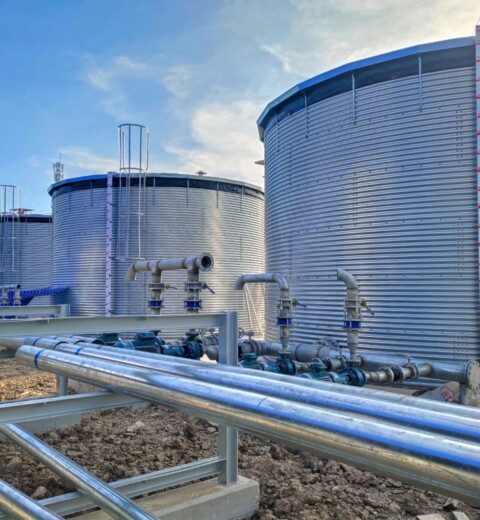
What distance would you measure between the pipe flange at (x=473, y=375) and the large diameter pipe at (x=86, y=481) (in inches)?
193

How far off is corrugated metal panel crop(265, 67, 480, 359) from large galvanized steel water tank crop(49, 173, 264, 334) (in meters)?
5.56

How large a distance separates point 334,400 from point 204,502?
2442mm

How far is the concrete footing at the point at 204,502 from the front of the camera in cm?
334

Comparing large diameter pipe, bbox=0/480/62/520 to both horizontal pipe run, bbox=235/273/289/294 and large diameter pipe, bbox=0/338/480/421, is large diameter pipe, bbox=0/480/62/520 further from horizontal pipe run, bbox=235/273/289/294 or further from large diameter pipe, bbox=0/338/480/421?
horizontal pipe run, bbox=235/273/289/294

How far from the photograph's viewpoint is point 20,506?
85.4 inches

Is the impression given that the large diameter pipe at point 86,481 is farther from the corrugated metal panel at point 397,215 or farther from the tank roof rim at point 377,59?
the tank roof rim at point 377,59

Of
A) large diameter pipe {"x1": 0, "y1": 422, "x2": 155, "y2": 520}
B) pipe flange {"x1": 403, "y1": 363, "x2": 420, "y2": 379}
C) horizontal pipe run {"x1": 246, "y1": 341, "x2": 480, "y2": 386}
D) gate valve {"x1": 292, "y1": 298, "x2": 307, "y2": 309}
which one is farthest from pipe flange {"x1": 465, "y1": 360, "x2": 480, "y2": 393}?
large diameter pipe {"x1": 0, "y1": 422, "x2": 155, "y2": 520}

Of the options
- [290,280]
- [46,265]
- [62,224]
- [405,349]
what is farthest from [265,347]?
[46,265]

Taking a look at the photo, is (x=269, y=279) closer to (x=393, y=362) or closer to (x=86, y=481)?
(x=393, y=362)

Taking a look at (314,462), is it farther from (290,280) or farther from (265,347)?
(290,280)

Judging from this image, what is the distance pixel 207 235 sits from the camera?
527 inches

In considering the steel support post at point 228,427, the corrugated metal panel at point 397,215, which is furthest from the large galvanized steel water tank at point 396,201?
the steel support post at point 228,427

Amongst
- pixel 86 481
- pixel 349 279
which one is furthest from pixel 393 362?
pixel 86 481

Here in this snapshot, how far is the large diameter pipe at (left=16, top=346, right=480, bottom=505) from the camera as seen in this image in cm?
103
